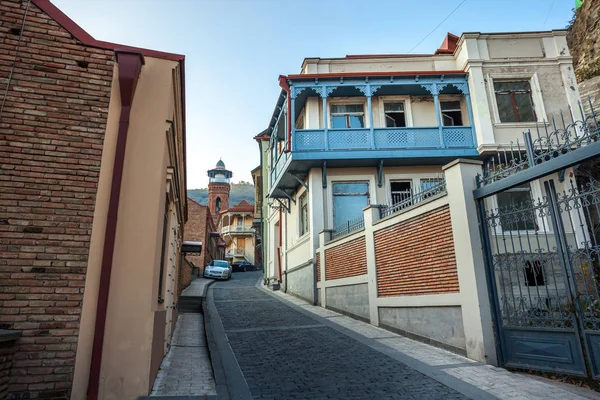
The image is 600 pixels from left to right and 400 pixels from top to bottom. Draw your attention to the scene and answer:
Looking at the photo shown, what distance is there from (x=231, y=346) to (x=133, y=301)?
3.10 metres

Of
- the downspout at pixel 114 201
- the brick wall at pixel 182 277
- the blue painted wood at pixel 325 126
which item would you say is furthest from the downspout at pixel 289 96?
the downspout at pixel 114 201

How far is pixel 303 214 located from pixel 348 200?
2.49 metres

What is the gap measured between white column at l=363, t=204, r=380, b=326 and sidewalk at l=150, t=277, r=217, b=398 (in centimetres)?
401

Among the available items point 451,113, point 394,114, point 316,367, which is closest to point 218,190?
point 394,114

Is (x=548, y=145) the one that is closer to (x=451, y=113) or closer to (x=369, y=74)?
(x=369, y=74)

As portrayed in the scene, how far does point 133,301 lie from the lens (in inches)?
185

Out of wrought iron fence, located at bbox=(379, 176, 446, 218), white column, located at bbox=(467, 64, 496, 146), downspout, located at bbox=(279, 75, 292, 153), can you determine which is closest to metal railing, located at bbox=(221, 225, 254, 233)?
downspout, located at bbox=(279, 75, 292, 153)

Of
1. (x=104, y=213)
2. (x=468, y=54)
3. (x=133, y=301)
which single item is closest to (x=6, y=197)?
(x=104, y=213)

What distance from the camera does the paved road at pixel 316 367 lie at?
4613mm

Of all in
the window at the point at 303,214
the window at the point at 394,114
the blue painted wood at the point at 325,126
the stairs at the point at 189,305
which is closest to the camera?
the stairs at the point at 189,305

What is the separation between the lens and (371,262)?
9359 millimetres

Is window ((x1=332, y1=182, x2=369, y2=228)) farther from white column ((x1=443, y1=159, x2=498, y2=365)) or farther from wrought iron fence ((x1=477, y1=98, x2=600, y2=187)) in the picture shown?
wrought iron fence ((x1=477, y1=98, x2=600, y2=187))

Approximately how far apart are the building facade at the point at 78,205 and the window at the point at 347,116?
987cm

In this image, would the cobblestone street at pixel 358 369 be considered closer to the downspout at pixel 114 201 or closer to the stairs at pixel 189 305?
the downspout at pixel 114 201
